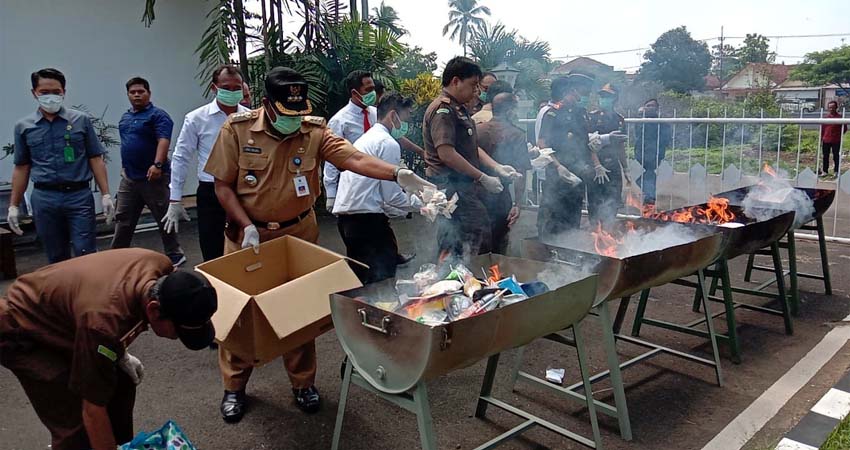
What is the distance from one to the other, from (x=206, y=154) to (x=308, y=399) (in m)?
2.11

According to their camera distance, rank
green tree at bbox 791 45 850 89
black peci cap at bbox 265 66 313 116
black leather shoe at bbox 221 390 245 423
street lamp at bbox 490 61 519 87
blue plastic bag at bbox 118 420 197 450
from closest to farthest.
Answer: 1. blue plastic bag at bbox 118 420 197 450
2. black peci cap at bbox 265 66 313 116
3. black leather shoe at bbox 221 390 245 423
4. street lamp at bbox 490 61 519 87
5. green tree at bbox 791 45 850 89

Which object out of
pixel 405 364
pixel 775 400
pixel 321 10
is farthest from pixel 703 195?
pixel 405 364

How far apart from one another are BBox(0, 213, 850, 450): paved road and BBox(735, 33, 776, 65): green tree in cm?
902

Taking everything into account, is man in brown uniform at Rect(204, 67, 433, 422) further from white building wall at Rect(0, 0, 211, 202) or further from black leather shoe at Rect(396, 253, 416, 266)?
white building wall at Rect(0, 0, 211, 202)

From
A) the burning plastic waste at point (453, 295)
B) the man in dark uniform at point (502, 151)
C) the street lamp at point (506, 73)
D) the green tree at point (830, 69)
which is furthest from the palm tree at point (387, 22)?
the green tree at point (830, 69)

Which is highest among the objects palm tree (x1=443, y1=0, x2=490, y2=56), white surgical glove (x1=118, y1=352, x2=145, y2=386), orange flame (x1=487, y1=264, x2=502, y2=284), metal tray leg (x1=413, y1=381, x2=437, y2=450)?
palm tree (x1=443, y1=0, x2=490, y2=56)

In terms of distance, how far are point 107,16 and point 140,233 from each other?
3077 mm

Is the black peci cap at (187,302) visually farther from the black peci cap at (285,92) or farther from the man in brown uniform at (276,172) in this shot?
the black peci cap at (285,92)

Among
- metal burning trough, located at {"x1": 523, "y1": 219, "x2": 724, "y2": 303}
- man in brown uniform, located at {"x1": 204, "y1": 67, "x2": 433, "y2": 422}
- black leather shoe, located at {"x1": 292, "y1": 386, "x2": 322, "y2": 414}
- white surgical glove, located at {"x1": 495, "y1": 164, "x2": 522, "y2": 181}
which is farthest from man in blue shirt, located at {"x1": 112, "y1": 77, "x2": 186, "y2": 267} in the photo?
metal burning trough, located at {"x1": 523, "y1": 219, "x2": 724, "y2": 303}

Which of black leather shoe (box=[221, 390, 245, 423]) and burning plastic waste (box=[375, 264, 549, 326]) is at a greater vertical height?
burning plastic waste (box=[375, 264, 549, 326])

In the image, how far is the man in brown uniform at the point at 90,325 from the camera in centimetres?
216

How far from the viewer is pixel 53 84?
15.5 feet

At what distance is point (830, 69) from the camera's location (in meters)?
32.9

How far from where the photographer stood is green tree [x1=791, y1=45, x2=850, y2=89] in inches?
1266
